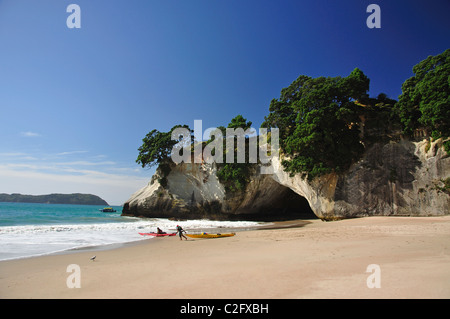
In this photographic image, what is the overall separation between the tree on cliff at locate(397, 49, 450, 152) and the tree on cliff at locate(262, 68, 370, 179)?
10.1 feet

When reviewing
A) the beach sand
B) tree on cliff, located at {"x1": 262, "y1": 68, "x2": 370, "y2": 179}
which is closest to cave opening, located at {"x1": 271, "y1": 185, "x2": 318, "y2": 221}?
tree on cliff, located at {"x1": 262, "y1": 68, "x2": 370, "y2": 179}

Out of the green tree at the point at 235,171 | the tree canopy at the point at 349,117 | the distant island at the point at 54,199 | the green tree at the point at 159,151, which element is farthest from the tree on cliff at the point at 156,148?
the distant island at the point at 54,199

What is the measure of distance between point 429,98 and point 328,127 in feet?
20.5

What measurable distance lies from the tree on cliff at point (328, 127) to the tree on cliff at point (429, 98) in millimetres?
3075

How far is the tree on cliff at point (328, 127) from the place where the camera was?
18.0 meters

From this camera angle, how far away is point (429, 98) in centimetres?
1517

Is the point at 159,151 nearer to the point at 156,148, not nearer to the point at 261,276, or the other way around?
the point at 156,148

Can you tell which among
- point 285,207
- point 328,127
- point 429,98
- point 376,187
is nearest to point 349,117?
point 328,127

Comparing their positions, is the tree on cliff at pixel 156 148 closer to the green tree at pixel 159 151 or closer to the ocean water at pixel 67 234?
the green tree at pixel 159 151

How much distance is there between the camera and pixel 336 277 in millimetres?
4199

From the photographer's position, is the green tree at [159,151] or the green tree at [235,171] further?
the green tree at [159,151]

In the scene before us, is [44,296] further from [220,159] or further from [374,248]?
[220,159]

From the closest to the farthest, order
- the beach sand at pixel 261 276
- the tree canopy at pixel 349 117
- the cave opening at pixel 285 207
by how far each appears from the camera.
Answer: the beach sand at pixel 261 276 → the tree canopy at pixel 349 117 → the cave opening at pixel 285 207

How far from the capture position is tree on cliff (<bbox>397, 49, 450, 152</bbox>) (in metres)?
14.4
